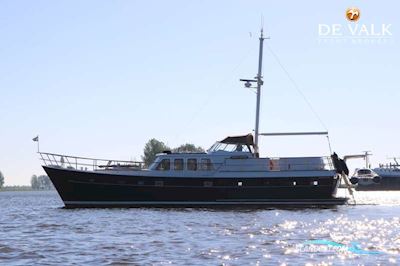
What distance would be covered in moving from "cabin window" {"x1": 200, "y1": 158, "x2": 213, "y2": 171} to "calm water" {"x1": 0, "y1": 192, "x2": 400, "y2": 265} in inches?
445

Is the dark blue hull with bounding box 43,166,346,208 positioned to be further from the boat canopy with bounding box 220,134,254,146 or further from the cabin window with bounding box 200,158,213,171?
the boat canopy with bounding box 220,134,254,146

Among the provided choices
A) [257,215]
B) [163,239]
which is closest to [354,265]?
[163,239]

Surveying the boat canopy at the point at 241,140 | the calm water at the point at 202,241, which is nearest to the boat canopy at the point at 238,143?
the boat canopy at the point at 241,140

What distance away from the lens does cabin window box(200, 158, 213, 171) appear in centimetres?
4244

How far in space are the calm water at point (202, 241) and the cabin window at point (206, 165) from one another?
11300mm

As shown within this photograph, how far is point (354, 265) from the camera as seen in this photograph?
51.5 ft

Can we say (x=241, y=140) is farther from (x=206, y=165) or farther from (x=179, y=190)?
(x=179, y=190)

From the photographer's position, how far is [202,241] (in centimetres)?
2119

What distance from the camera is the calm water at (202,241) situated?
56.0 ft

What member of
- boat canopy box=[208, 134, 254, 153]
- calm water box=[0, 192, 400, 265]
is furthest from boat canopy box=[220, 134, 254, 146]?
calm water box=[0, 192, 400, 265]

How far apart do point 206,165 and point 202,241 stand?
A: 70.0 feet

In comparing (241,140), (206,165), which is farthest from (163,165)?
(241,140)

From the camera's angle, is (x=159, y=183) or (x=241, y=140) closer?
(x=159, y=183)

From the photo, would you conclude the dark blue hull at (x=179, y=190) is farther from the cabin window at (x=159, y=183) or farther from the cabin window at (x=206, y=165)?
the cabin window at (x=206, y=165)
